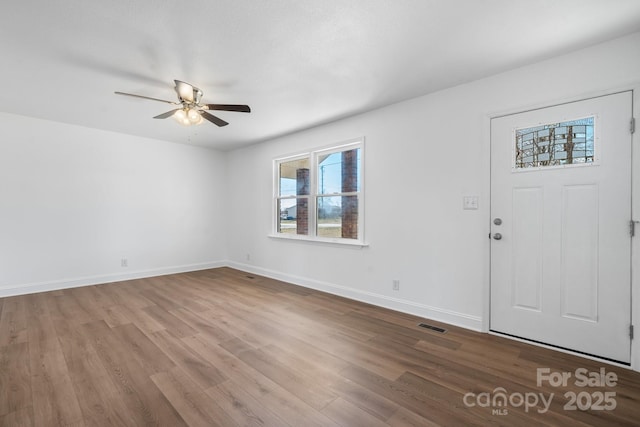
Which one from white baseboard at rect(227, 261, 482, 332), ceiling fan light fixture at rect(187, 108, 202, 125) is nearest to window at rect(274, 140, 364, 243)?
white baseboard at rect(227, 261, 482, 332)

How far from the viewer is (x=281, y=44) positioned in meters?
2.32

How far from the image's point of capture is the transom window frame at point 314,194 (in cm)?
388

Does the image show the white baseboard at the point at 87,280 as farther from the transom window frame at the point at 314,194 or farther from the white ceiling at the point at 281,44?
the white ceiling at the point at 281,44

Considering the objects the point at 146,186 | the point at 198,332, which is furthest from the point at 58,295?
the point at 198,332

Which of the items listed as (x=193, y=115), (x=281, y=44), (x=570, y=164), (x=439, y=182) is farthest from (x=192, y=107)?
(x=570, y=164)

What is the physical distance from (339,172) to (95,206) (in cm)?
411

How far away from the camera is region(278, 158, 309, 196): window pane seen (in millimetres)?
4852

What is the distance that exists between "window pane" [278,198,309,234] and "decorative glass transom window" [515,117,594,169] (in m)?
3.06

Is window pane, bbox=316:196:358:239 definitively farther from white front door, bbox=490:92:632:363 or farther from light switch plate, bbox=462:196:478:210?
white front door, bbox=490:92:632:363

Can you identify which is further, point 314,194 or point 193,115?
point 314,194

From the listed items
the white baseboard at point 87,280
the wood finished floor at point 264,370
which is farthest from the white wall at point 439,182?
the white baseboard at point 87,280

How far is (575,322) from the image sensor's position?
2.39m

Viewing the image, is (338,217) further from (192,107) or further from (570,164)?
(570,164)

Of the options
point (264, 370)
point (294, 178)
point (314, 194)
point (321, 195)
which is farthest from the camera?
point (294, 178)
